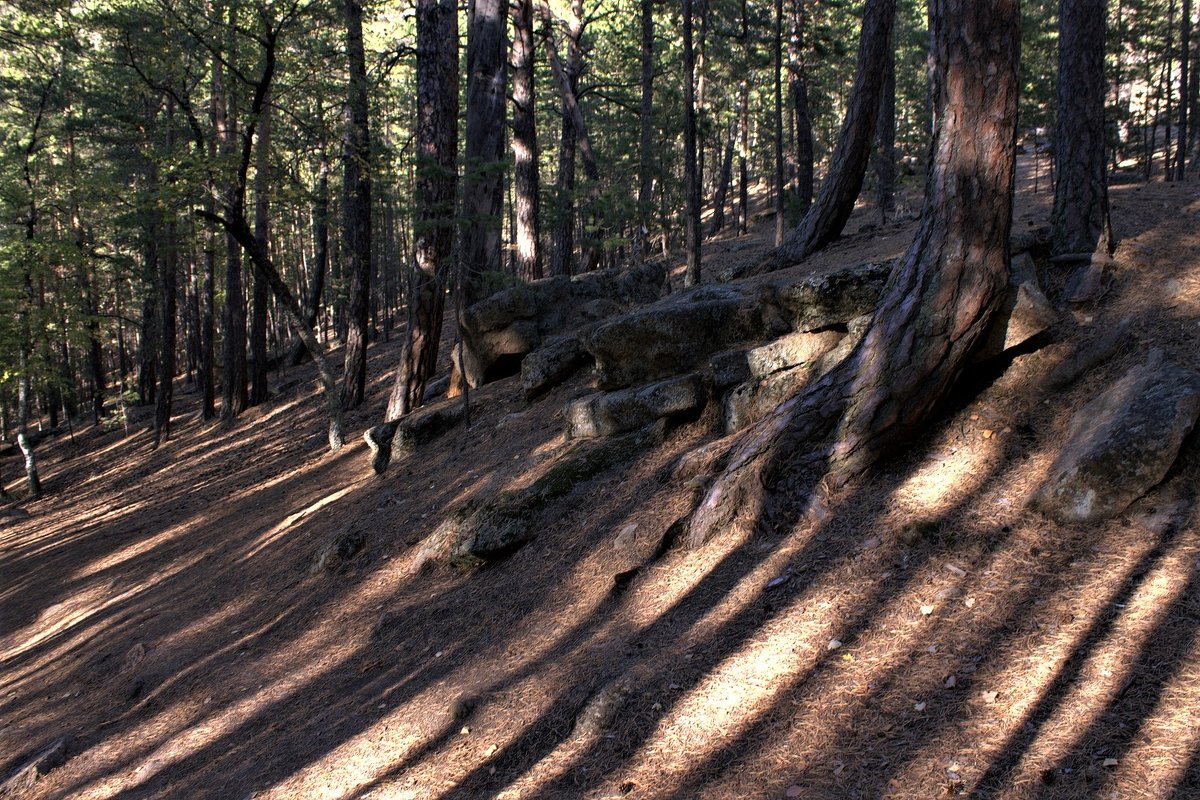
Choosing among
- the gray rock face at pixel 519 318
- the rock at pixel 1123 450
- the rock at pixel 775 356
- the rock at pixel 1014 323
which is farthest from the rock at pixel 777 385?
the gray rock face at pixel 519 318

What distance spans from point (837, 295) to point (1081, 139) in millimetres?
2907

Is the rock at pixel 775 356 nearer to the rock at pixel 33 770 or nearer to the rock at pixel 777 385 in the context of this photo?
the rock at pixel 777 385

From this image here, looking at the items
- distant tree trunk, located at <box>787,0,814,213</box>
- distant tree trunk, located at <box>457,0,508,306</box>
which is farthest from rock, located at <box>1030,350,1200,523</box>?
distant tree trunk, located at <box>787,0,814,213</box>

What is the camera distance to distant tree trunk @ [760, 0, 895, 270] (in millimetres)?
11938

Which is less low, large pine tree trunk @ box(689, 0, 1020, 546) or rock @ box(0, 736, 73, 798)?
large pine tree trunk @ box(689, 0, 1020, 546)

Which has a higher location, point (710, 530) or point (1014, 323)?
point (1014, 323)

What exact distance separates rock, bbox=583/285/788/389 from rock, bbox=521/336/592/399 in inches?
72.9

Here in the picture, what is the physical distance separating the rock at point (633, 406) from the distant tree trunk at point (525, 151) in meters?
7.30

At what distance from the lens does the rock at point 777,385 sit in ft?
23.6

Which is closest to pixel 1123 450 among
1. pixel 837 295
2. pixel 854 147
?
pixel 837 295

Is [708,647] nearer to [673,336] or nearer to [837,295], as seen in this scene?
[837,295]

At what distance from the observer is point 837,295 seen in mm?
7547

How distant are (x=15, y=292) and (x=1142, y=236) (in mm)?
22368

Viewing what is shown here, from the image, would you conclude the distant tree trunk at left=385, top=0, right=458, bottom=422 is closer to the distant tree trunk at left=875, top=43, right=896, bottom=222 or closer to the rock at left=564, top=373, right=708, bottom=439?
the rock at left=564, top=373, right=708, bottom=439
